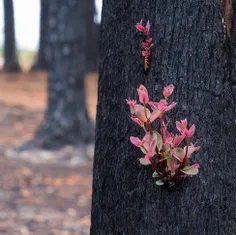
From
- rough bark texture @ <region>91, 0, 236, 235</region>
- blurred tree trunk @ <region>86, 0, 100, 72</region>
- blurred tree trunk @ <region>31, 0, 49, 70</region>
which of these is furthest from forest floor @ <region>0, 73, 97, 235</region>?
blurred tree trunk @ <region>31, 0, 49, 70</region>

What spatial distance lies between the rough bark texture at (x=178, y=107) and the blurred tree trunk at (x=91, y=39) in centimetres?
1782

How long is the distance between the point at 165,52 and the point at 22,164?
627 centimetres

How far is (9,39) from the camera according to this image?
20.7 metres

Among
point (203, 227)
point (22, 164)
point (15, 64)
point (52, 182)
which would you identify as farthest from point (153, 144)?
point (15, 64)

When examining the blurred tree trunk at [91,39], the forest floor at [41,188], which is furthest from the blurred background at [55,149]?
the blurred tree trunk at [91,39]

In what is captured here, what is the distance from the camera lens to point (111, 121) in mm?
2193

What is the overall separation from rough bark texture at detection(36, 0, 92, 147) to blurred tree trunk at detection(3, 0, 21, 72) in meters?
11.7

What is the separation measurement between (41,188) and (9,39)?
1433 cm

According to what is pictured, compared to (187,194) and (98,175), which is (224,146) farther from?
(98,175)

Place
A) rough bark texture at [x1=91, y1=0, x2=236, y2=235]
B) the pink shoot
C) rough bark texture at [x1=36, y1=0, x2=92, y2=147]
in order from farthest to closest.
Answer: rough bark texture at [x1=36, y1=0, x2=92, y2=147]
rough bark texture at [x1=91, y1=0, x2=236, y2=235]
the pink shoot

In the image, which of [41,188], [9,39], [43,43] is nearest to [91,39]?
[43,43]

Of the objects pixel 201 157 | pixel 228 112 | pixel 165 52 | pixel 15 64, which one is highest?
pixel 165 52

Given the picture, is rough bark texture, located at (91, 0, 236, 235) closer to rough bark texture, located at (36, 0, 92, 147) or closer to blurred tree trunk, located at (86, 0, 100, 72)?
rough bark texture, located at (36, 0, 92, 147)

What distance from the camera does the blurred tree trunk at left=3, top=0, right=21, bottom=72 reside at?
2050 cm
